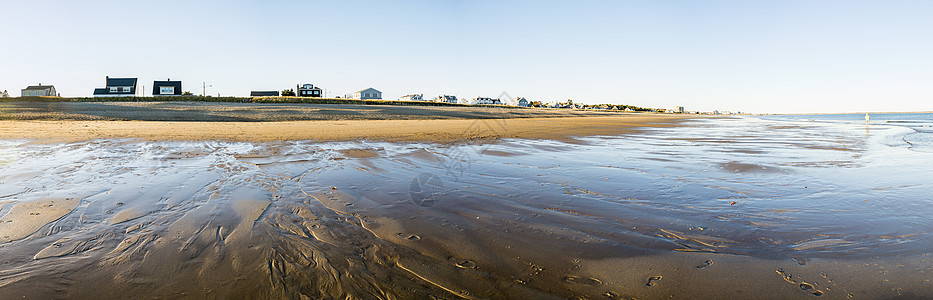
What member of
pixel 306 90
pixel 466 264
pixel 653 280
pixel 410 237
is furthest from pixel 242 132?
pixel 306 90

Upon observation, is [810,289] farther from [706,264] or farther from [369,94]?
[369,94]

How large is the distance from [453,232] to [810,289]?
263cm

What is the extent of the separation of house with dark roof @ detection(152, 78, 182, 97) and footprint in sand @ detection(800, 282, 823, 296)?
8446cm

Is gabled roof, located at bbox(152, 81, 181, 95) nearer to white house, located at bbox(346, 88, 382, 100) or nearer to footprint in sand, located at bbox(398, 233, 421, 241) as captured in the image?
white house, located at bbox(346, 88, 382, 100)

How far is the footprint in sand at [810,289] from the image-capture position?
2518 mm

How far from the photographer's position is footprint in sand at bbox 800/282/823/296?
2.52 meters

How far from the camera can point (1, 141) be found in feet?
34.7

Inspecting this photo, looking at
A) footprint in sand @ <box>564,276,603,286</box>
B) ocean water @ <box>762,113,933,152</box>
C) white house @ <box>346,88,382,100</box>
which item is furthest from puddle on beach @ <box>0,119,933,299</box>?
white house @ <box>346,88,382,100</box>

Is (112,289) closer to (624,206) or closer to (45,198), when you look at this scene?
(45,198)

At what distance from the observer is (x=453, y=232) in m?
3.70

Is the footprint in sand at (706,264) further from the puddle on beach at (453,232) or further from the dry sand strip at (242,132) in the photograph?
the dry sand strip at (242,132)

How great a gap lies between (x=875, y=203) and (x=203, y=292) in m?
7.33

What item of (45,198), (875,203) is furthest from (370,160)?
(875,203)

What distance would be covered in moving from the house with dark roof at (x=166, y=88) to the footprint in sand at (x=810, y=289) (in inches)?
3325
